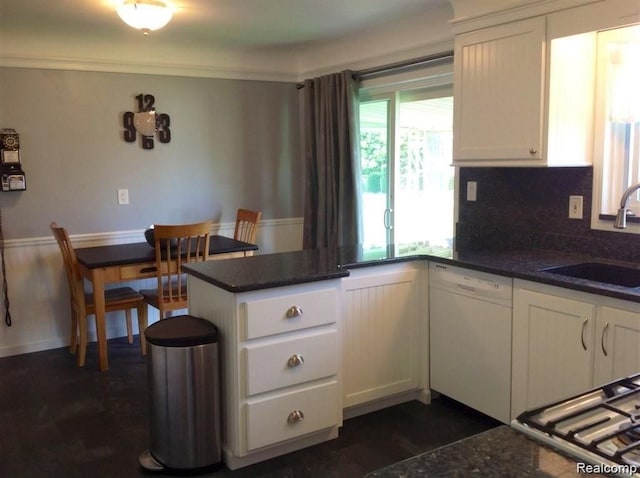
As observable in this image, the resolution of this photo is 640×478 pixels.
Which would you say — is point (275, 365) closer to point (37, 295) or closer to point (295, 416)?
point (295, 416)

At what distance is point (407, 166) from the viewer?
459cm

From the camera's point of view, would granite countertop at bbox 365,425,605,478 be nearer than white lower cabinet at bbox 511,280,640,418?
Yes

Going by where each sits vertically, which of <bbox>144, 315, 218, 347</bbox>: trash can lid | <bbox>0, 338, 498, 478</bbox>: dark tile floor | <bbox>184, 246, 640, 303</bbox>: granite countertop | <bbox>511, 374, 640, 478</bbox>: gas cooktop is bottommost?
<bbox>0, 338, 498, 478</bbox>: dark tile floor

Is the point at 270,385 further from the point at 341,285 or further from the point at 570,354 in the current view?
the point at 570,354

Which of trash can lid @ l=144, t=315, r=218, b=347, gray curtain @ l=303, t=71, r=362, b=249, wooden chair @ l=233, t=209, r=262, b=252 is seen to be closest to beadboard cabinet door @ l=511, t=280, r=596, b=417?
trash can lid @ l=144, t=315, r=218, b=347

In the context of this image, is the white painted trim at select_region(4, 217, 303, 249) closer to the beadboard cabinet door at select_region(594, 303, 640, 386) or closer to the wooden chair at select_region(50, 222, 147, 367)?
the wooden chair at select_region(50, 222, 147, 367)

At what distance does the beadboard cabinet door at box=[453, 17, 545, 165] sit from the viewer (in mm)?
2918

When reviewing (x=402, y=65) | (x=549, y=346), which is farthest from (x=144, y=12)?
(x=549, y=346)

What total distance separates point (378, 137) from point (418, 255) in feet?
5.90

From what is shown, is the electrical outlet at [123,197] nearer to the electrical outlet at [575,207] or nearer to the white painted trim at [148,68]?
the white painted trim at [148,68]

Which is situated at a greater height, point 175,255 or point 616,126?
point 616,126

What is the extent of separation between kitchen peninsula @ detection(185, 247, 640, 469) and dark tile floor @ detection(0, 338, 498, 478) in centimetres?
13

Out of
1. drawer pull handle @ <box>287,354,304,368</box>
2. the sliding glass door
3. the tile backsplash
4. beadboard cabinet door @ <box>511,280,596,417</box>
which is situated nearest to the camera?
beadboard cabinet door @ <box>511,280,596,417</box>

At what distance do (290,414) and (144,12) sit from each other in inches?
88.7
